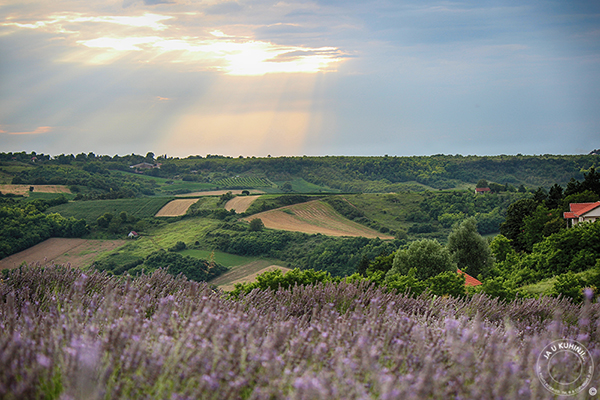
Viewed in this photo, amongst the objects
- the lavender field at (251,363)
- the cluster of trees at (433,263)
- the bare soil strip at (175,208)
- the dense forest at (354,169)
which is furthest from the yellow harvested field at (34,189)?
the lavender field at (251,363)

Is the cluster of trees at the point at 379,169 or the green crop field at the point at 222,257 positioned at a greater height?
the cluster of trees at the point at 379,169

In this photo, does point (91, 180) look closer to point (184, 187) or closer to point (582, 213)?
point (184, 187)

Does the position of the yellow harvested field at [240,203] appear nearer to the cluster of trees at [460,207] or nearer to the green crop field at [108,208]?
the green crop field at [108,208]

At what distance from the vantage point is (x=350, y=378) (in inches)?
102

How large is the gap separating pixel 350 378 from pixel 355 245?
72512 millimetres

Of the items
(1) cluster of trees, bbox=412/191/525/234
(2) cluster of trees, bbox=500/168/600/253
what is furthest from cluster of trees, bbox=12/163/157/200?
(2) cluster of trees, bbox=500/168/600/253

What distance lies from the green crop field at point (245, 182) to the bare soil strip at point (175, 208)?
23275 mm

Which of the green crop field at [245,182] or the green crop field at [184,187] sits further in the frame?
the green crop field at [245,182]

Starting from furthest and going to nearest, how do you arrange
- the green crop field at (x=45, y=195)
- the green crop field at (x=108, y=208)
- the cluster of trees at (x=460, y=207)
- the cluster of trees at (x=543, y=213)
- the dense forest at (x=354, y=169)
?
1. the dense forest at (x=354, y=169)
2. the cluster of trees at (x=460, y=207)
3. the green crop field at (x=45, y=195)
4. the green crop field at (x=108, y=208)
5. the cluster of trees at (x=543, y=213)

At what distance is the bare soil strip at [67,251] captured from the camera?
59853 millimetres

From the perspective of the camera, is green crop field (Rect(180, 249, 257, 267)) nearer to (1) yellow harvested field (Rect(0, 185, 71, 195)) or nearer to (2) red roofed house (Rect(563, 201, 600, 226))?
(1) yellow harvested field (Rect(0, 185, 71, 195))

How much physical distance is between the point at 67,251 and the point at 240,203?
111 ft

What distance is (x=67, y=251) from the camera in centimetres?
6525

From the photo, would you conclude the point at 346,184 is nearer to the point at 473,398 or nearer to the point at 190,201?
the point at 190,201
